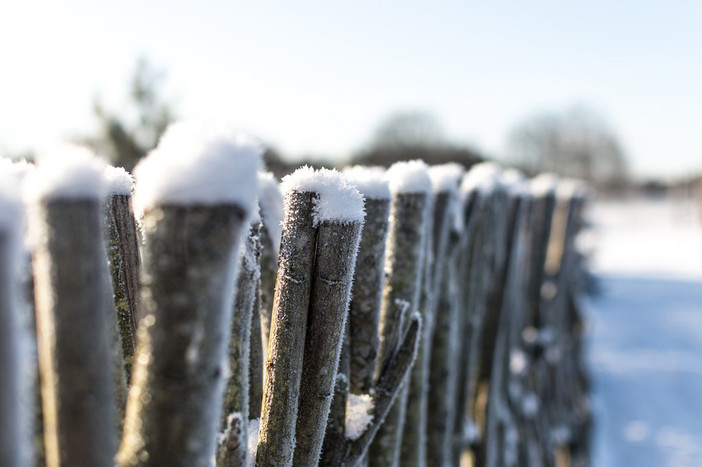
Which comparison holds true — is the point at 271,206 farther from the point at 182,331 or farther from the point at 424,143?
the point at 424,143

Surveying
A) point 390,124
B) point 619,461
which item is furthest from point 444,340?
point 390,124

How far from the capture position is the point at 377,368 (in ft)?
4.51

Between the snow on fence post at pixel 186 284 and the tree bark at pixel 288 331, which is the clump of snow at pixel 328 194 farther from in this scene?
the snow on fence post at pixel 186 284

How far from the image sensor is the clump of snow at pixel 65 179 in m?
0.54

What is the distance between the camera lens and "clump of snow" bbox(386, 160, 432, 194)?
1.39 metres

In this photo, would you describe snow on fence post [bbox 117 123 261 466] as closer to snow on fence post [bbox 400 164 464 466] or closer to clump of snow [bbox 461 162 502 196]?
snow on fence post [bbox 400 164 464 466]

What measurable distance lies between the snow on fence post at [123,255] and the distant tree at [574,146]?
33.1 metres

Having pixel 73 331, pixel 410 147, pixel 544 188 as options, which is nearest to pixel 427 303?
pixel 73 331

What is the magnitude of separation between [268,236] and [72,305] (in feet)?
2.48

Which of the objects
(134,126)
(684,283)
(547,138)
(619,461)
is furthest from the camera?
(547,138)

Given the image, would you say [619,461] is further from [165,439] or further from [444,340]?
[165,439]

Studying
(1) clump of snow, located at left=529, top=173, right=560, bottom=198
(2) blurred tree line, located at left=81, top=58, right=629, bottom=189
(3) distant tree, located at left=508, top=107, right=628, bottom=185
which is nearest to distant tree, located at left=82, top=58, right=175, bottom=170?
(2) blurred tree line, located at left=81, top=58, right=629, bottom=189

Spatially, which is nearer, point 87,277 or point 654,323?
point 87,277

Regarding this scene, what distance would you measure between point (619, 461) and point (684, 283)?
1025 centimetres
